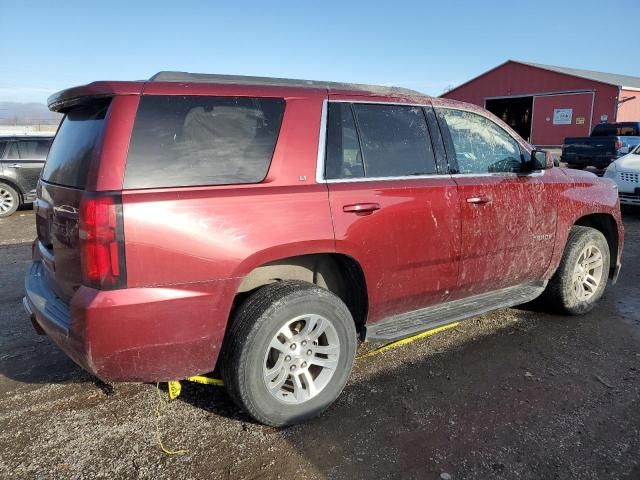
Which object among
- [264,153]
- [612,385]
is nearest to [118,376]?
[264,153]

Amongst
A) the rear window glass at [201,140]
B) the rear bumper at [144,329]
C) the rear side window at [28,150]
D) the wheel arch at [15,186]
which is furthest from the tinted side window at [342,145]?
the wheel arch at [15,186]

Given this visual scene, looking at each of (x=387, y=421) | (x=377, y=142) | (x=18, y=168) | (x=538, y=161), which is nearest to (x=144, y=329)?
(x=387, y=421)

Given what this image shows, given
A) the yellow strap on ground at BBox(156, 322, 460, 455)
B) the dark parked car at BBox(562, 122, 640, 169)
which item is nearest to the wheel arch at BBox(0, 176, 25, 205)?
the yellow strap on ground at BBox(156, 322, 460, 455)

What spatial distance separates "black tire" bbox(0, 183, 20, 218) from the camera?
10.2m

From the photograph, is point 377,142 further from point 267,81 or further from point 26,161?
point 26,161

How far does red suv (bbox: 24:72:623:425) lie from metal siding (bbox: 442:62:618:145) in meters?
30.5

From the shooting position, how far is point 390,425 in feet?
9.44

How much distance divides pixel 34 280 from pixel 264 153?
1.70 metres

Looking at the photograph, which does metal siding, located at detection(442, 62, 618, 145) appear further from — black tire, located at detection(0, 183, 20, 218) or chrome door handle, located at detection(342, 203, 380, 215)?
chrome door handle, located at detection(342, 203, 380, 215)

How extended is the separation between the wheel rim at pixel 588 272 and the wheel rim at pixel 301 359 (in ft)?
8.89

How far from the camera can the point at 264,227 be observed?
8.57ft

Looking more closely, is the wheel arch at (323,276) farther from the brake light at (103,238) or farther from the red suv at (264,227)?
the brake light at (103,238)

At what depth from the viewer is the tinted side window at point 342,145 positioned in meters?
2.97

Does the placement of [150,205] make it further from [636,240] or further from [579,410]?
[636,240]
